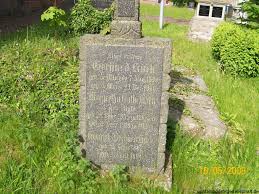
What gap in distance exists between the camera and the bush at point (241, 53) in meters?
9.41

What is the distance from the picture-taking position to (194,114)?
19.3 ft

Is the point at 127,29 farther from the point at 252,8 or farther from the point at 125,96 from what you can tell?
the point at 252,8

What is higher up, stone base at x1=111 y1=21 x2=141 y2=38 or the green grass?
stone base at x1=111 y1=21 x2=141 y2=38

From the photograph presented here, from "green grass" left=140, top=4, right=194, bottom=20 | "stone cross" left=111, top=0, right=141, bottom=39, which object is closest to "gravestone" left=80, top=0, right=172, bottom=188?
"stone cross" left=111, top=0, right=141, bottom=39

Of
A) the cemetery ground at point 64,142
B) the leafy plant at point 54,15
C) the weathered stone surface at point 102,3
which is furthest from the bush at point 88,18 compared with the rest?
the cemetery ground at point 64,142

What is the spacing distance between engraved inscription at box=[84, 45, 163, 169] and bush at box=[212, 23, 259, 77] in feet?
19.5

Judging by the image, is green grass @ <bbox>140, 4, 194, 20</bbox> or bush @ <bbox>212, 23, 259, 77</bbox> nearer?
bush @ <bbox>212, 23, 259, 77</bbox>

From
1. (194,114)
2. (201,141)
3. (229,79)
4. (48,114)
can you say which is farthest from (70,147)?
(229,79)

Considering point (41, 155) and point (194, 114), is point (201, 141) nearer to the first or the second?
point (194, 114)

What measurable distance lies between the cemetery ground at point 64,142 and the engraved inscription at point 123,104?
0.26 metres

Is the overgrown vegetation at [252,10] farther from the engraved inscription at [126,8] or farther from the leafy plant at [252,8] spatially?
the engraved inscription at [126,8]

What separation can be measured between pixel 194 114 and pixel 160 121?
188 cm

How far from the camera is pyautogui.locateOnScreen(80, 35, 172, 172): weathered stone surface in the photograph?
3.91 m

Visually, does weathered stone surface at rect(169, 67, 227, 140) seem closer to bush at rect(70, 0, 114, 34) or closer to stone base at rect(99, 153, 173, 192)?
stone base at rect(99, 153, 173, 192)
